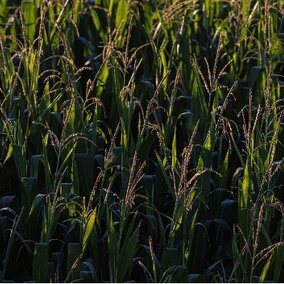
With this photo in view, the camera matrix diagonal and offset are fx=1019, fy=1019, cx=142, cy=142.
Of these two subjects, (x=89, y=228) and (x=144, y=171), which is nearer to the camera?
(x=89, y=228)

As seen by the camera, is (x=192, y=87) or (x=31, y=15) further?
(x=31, y=15)

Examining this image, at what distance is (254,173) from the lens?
12.2ft

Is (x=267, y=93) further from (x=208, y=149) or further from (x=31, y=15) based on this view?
(x=31, y=15)

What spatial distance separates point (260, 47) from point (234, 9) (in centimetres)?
82

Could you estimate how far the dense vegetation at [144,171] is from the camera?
Answer: 3.30 meters

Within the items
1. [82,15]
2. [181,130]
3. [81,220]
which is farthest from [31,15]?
[81,220]

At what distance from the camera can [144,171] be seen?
396 centimetres

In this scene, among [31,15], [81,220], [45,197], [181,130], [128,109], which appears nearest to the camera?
[81,220]

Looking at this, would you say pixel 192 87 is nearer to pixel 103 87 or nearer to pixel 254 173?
pixel 103 87

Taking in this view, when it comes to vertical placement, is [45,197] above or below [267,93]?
below

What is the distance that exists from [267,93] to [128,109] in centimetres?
56

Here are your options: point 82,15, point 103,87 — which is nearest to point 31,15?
point 82,15

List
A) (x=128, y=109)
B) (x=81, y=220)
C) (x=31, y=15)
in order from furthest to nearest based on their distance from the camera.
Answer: (x=31, y=15), (x=128, y=109), (x=81, y=220)

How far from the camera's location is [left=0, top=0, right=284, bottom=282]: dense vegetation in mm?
3303
